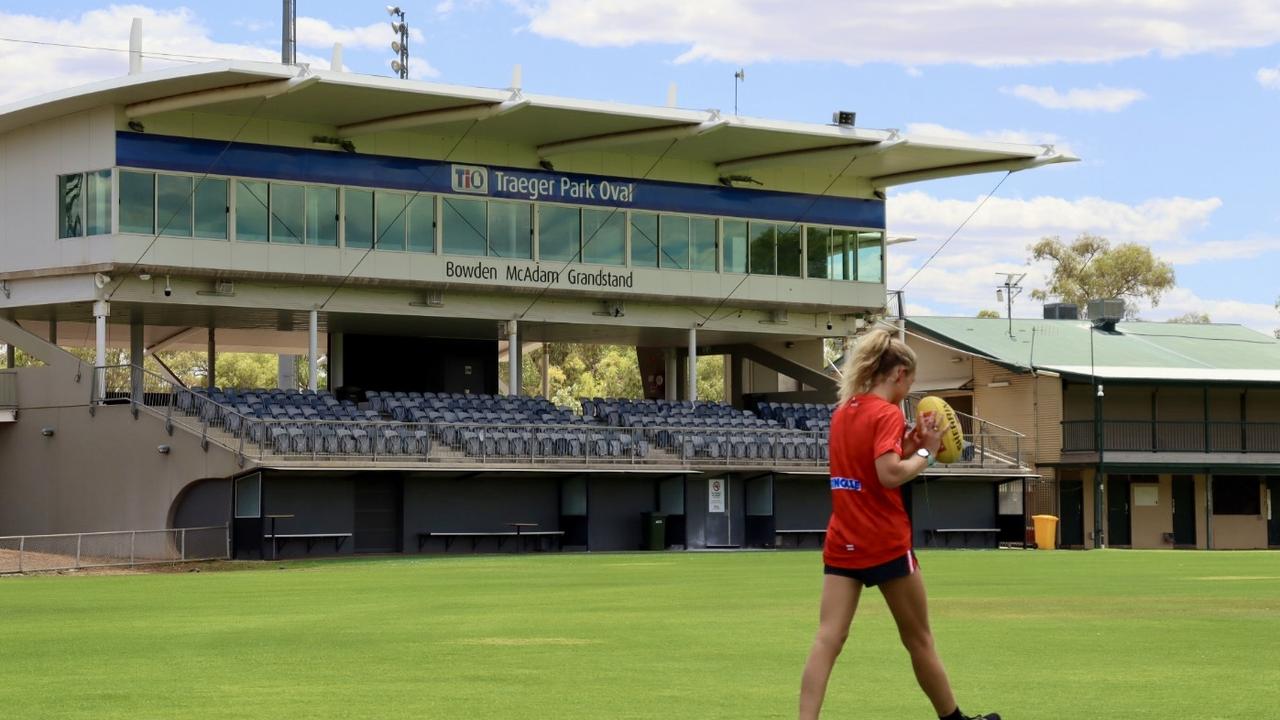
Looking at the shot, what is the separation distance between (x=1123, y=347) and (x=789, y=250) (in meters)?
15.9

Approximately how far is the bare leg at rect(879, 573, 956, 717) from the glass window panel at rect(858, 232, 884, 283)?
4687 centimetres

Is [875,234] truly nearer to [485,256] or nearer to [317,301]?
[485,256]

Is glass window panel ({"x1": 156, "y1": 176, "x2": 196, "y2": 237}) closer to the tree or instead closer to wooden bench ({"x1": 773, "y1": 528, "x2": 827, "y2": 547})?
wooden bench ({"x1": 773, "y1": 528, "x2": 827, "y2": 547})

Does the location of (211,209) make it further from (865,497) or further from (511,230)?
(865,497)

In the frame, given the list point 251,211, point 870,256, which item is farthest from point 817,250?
point 251,211

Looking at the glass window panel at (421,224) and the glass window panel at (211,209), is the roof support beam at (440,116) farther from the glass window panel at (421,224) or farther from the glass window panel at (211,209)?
the glass window panel at (211,209)

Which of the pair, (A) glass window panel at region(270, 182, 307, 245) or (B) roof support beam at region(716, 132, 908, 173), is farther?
(B) roof support beam at region(716, 132, 908, 173)

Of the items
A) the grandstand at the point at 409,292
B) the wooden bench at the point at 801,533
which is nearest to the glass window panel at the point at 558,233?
the grandstand at the point at 409,292

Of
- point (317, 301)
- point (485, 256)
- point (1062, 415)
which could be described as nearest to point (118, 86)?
point (317, 301)

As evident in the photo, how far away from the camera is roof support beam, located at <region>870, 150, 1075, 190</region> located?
5206 centimetres

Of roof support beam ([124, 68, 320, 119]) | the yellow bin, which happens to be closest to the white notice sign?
the yellow bin

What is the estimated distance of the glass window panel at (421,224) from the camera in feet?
156

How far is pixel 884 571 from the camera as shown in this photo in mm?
8547

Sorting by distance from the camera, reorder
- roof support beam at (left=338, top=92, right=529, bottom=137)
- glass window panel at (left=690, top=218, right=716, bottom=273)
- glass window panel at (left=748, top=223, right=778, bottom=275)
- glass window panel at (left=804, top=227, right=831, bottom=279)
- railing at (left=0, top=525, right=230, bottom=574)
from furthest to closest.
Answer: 1. glass window panel at (left=804, top=227, right=831, bottom=279)
2. glass window panel at (left=748, top=223, right=778, bottom=275)
3. glass window panel at (left=690, top=218, right=716, bottom=273)
4. roof support beam at (left=338, top=92, right=529, bottom=137)
5. railing at (left=0, top=525, right=230, bottom=574)
